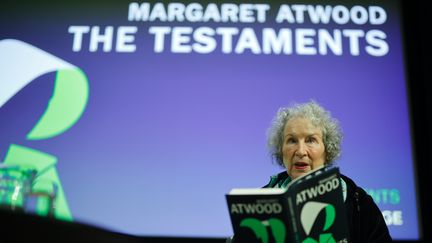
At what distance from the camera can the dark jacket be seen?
4.70 ft

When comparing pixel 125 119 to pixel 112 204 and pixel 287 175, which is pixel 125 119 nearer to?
pixel 112 204

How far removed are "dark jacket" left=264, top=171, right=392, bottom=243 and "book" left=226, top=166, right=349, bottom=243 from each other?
32 centimetres

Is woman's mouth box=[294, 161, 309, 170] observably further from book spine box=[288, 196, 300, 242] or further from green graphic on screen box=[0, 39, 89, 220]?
green graphic on screen box=[0, 39, 89, 220]

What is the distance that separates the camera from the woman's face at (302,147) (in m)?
1.72

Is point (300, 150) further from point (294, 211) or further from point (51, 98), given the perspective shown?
point (51, 98)

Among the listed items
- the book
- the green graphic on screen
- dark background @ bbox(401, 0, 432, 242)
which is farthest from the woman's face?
the green graphic on screen

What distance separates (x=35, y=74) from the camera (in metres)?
2.68

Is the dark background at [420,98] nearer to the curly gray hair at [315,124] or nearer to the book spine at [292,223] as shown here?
the curly gray hair at [315,124]

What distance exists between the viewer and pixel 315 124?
1757mm

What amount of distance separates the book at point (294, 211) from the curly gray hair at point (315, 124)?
644 mm

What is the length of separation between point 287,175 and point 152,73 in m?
1.18

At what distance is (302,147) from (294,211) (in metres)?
0.70

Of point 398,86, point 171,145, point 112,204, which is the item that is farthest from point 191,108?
point 398,86

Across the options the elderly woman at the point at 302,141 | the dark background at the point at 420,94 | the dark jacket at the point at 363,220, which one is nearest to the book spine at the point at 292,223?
the dark jacket at the point at 363,220
